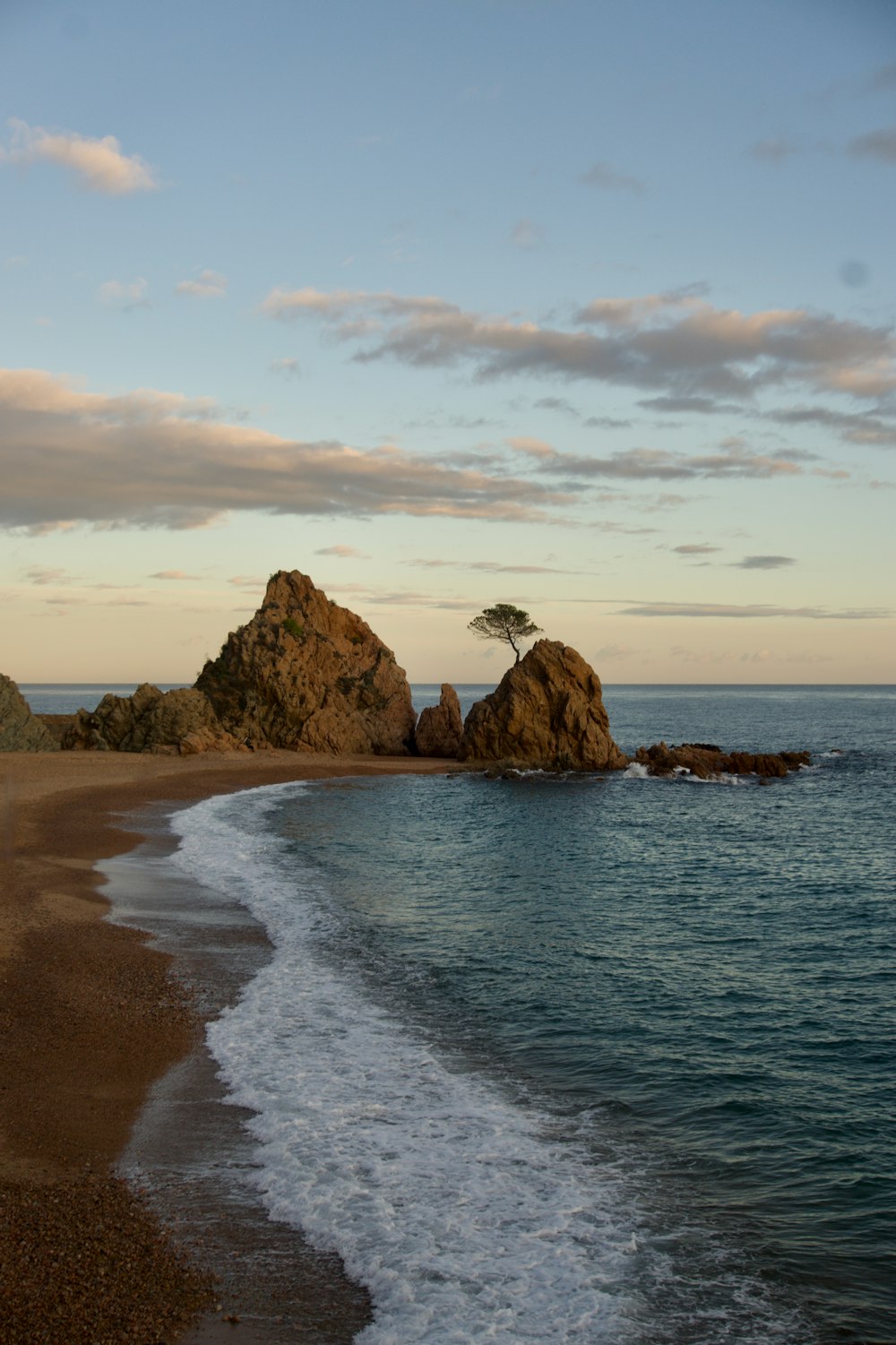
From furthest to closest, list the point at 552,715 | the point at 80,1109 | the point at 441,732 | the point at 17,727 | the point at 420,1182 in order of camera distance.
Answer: the point at 441,732 → the point at 552,715 → the point at 17,727 → the point at 80,1109 → the point at 420,1182

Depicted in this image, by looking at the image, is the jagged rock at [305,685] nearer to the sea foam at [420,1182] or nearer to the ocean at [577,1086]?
the ocean at [577,1086]

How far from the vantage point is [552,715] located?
212 feet

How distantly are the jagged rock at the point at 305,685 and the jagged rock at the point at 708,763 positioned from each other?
19023 mm

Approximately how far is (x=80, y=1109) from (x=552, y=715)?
176ft

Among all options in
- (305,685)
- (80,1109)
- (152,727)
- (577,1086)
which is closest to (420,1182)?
(577,1086)

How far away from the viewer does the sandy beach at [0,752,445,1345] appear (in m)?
8.26

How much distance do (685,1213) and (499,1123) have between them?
2833 millimetres

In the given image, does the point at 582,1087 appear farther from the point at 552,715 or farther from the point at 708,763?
the point at 708,763

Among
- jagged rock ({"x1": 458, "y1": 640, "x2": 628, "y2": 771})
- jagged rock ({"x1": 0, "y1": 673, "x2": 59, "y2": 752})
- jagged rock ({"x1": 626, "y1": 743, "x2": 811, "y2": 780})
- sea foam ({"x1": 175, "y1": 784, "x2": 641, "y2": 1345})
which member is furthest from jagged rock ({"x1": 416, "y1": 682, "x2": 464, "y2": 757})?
sea foam ({"x1": 175, "y1": 784, "x2": 641, "y2": 1345})

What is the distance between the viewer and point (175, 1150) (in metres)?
11.4

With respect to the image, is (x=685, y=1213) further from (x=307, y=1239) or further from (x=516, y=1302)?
(x=307, y=1239)

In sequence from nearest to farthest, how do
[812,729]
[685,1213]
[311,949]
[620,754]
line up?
[685,1213]
[311,949]
[620,754]
[812,729]

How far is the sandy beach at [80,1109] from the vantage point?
8258mm

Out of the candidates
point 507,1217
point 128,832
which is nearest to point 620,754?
point 128,832
